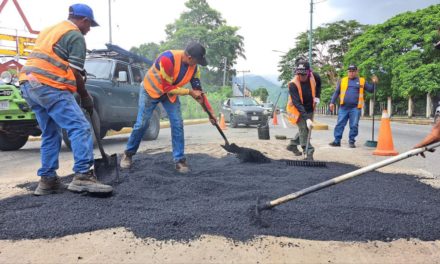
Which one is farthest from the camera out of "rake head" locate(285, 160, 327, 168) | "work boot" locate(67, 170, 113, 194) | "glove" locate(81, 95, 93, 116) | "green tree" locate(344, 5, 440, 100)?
"green tree" locate(344, 5, 440, 100)

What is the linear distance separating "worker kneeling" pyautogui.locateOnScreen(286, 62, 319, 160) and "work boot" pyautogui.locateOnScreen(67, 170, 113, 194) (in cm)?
344

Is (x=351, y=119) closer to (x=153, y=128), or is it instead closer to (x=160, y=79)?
(x=153, y=128)

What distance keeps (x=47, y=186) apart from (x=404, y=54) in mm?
32193

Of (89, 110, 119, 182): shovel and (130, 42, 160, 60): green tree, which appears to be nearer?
(89, 110, 119, 182): shovel

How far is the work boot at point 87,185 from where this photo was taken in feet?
11.0

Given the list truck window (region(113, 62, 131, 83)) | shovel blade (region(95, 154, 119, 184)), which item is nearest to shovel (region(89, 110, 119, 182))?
shovel blade (region(95, 154, 119, 184))

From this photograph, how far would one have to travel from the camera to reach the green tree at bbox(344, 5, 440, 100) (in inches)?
1095

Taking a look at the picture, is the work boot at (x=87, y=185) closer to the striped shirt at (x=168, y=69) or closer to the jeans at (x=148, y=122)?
the jeans at (x=148, y=122)

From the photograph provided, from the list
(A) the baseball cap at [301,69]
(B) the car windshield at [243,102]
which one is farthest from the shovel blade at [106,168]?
A: (B) the car windshield at [243,102]

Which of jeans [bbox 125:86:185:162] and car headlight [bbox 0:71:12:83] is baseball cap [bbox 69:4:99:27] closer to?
jeans [bbox 125:86:185:162]

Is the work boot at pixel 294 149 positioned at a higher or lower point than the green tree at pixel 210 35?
lower

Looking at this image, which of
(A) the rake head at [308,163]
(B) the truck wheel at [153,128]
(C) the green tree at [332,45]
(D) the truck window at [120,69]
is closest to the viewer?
(A) the rake head at [308,163]

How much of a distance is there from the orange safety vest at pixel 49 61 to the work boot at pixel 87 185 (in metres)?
0.81

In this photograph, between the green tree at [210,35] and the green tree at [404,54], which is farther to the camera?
the green tree at [210,35]
